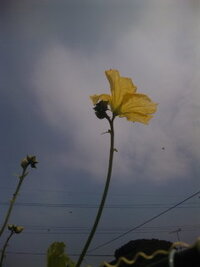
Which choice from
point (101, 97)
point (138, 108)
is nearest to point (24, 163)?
point (101, 97)

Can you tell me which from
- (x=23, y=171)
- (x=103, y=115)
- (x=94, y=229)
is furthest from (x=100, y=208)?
(x=23, y=171)

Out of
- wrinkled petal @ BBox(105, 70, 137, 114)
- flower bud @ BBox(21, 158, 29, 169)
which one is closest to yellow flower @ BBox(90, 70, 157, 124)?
wrinkled petal @ BBox(105, 70, 137, 114)

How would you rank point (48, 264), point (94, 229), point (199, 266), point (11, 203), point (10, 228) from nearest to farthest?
point (199, 266) → point (94, 229) → point (48, 264) → point (11, 203) → point (10, 228)

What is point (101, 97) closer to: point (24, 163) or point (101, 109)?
point (101, 109)

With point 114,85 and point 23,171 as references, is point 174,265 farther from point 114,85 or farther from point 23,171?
point 23,171

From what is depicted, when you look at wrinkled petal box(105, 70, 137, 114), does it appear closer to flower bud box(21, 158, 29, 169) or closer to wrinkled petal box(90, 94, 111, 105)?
wrinkled petal box(90, 94, 111, 105)

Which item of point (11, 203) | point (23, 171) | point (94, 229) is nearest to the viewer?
point (94, 229)
